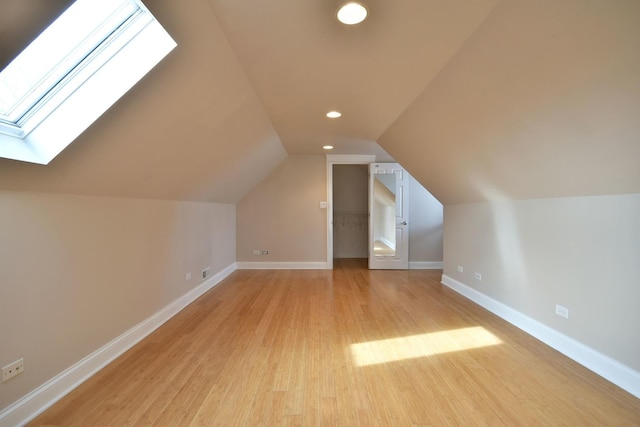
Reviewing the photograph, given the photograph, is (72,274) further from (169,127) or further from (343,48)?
(343,48)

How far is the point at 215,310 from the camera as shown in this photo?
3.65 m

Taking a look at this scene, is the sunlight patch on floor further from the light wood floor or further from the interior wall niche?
the interior wall niche

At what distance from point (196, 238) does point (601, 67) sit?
4.31 m

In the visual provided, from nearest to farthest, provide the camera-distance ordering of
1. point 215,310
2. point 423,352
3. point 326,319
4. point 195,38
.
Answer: point 195,38 → point 423,352 → point 326,319 → point 215,310

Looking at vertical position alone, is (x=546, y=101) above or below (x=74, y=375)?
above

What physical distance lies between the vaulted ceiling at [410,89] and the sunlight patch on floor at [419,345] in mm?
1486

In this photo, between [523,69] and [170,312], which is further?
[170,312]

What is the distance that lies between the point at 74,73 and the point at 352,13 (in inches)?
61.5

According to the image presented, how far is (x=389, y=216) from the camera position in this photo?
6250mm

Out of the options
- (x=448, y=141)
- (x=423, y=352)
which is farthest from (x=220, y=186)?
(x=423, y=352)

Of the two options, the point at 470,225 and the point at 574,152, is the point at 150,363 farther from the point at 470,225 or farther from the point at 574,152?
the point at 470,225

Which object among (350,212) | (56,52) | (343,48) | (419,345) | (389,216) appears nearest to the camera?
(56,52)

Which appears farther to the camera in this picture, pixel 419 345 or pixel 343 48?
pixel 419 345

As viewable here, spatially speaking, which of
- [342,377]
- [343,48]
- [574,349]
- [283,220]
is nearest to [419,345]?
[342,377]
